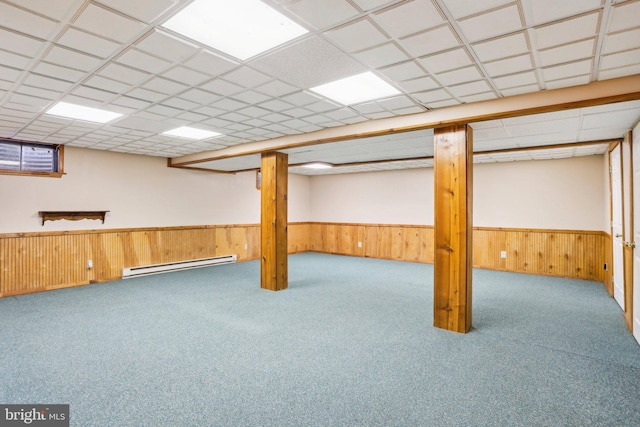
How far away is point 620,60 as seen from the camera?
2.23 m

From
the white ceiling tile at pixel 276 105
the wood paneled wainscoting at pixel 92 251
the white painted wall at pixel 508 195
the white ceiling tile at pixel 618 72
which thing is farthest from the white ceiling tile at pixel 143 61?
the white painted wall at pixel 508 195

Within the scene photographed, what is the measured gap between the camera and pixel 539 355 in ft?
9.41

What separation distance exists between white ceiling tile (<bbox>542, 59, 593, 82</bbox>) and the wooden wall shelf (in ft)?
21.3

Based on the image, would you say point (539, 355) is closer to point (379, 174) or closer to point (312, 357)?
point (312, 357)

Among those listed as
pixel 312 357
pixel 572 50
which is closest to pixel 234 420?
pixel 312 357

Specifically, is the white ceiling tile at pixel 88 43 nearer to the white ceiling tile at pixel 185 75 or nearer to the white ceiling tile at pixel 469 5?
the white ceiling tile at pixel 185 75

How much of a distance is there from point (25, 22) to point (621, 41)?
11.2ft

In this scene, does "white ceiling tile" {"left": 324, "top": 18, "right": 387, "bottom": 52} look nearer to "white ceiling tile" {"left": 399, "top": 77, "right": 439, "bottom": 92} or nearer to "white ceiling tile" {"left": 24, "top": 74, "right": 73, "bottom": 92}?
"white ceiling tile" {"left": 399, "top": 77, "right": 439, "bottom": 92}

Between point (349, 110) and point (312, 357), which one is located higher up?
point (349, 110)

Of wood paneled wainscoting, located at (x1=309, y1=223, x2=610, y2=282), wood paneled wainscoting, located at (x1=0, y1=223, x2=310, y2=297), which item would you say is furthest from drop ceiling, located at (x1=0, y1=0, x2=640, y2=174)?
wood paneled wainscoting, located at (x1=309, y1=223, x2=610, y2=282)

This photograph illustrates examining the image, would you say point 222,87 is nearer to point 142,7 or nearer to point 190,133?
point 142,7

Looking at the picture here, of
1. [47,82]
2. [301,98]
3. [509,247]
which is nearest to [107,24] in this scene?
[47,82]

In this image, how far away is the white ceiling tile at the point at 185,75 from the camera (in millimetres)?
2488

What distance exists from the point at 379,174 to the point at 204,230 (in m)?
4.45
